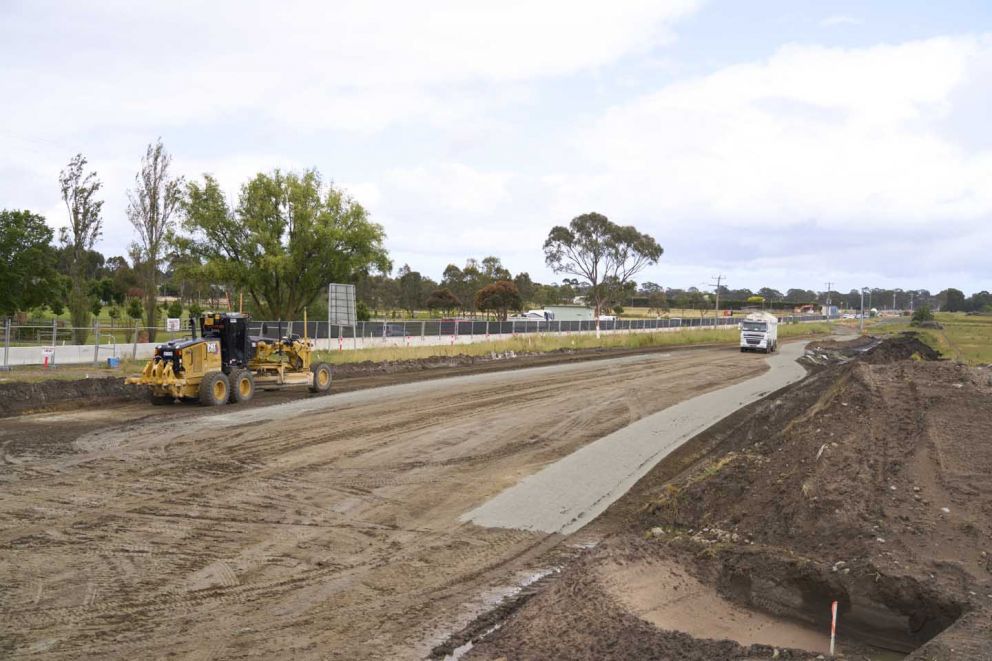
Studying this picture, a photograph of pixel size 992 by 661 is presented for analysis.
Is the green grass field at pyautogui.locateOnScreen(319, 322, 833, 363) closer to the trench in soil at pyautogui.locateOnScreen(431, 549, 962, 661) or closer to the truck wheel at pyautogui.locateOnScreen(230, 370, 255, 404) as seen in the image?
the truck wheel at pyautogui.locateOnScreen(230, 370, 255, 404)

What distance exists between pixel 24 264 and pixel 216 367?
32674mm

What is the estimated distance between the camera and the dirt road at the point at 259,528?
6.71 metres

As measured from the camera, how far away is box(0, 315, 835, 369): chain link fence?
2705 cm

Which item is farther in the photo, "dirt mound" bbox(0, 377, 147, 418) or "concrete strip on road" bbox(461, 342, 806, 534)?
"dirt mound" bbox(0, 377, 147, 418)

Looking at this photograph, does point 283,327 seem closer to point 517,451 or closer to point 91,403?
point 91,403

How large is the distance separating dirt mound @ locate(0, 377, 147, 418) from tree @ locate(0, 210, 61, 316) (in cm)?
2702

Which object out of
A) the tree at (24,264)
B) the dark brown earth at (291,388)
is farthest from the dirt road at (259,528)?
the tree at (24,264)

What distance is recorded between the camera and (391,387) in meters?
24.5

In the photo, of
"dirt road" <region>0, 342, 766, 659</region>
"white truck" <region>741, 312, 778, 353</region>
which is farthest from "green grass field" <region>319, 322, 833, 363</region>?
"dirt road" <region>0, 342, 766, 659</region>

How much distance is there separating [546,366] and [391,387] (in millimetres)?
11239

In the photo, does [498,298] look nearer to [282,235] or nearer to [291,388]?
[282,235]

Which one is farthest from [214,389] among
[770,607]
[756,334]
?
[756,334]

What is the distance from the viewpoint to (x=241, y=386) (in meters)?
19.8

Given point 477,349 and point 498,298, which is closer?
point 477,349
